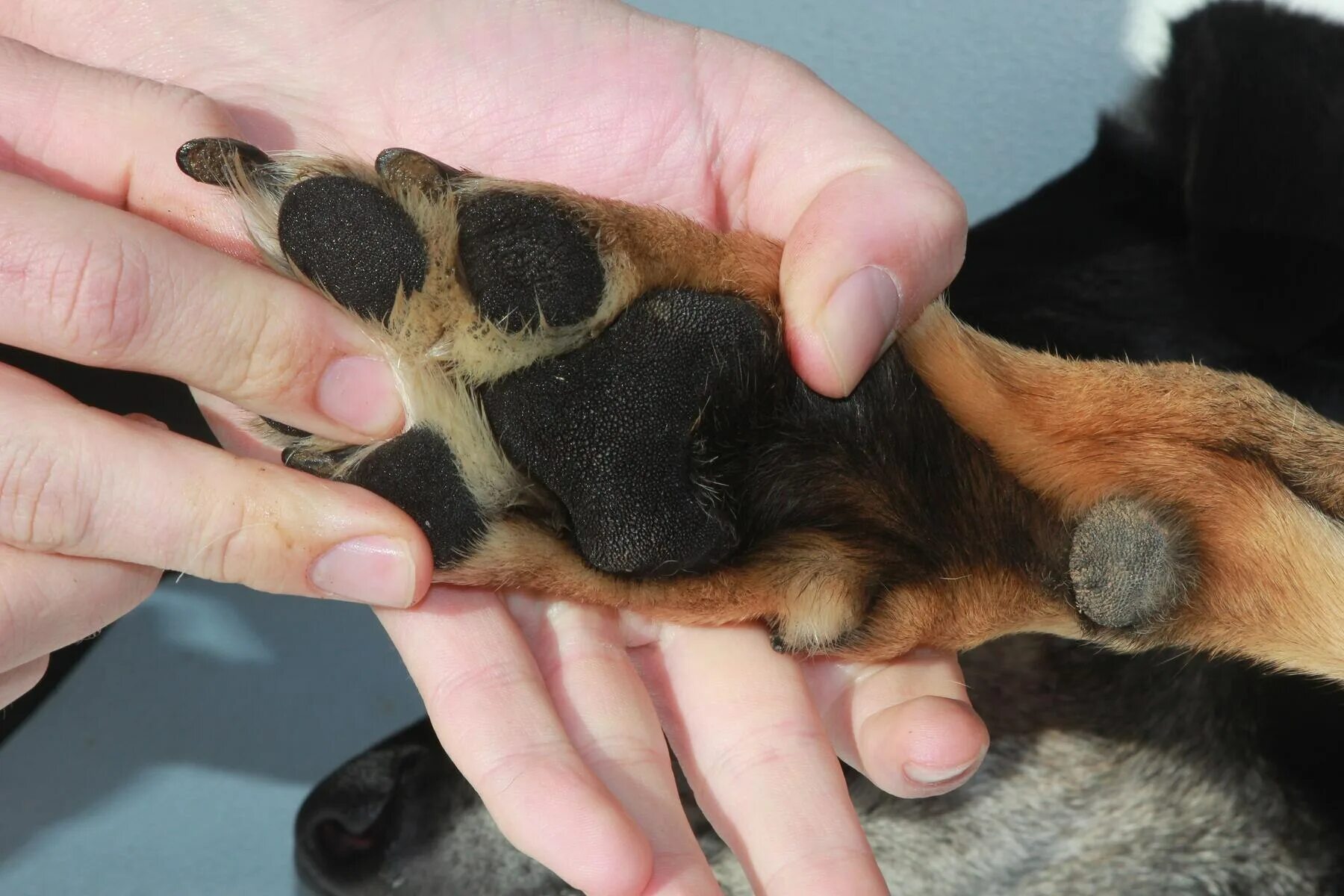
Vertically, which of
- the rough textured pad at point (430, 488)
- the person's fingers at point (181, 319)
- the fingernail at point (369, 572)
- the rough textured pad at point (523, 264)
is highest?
the rough textured pad at point (523, 264)

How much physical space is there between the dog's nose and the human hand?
2.20 ft

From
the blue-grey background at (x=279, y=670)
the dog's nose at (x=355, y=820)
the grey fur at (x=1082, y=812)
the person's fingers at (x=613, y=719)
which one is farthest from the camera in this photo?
the blue-grey background at (x=279, y=670)

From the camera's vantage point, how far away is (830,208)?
1.34 metres

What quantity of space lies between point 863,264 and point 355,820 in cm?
127

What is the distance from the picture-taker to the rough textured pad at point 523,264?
1047mm

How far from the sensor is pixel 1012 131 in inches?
110

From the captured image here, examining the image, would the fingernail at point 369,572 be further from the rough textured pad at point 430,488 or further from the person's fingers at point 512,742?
the person's fingers at point 512,742

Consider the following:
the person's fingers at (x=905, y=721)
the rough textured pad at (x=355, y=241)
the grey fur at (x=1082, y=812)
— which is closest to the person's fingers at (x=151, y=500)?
the rough textured pad at (x=355, y=241)

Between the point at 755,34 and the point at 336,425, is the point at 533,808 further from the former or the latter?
the point at 755,34

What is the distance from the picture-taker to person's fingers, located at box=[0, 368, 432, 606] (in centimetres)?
125

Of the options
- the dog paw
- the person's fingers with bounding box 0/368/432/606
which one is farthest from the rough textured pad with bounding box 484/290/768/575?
the person's fingers with bounding box 0/368/432/606

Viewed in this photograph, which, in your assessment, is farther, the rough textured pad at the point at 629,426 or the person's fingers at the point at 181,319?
the person's fingers at the point at 181,319

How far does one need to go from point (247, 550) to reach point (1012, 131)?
2.14 meters

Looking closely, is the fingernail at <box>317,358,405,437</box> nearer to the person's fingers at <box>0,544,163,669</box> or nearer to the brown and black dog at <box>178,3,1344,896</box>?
the brown and black dog at <box>178,3,1344,896</box>
